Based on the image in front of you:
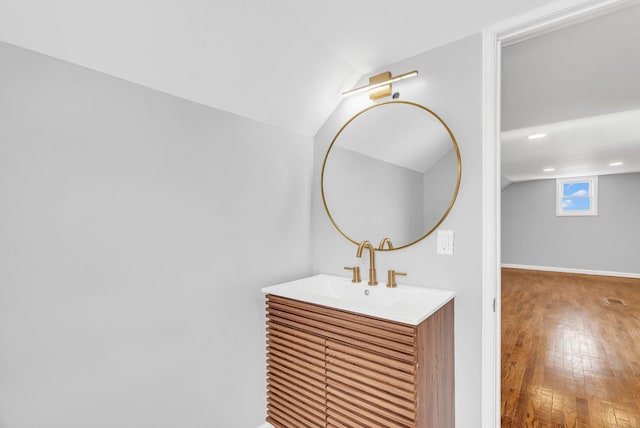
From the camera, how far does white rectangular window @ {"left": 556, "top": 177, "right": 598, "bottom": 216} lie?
695 centimetres

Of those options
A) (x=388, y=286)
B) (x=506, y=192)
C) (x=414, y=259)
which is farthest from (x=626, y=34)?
(x=506, y=192)

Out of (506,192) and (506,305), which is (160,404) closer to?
(506,305)

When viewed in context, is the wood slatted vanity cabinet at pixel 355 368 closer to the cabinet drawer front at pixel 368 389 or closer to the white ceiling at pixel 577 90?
the cabinet drawer front at pixel 368 389

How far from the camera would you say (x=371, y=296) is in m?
1.73

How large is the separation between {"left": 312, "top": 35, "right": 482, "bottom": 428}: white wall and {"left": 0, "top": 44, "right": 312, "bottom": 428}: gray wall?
2.93 ft

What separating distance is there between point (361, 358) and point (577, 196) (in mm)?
8343

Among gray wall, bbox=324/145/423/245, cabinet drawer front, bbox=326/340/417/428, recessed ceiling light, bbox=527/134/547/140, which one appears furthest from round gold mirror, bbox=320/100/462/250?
recessed ceiling light, bbox=527/134/547/140

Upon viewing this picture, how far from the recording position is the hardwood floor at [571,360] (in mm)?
1982

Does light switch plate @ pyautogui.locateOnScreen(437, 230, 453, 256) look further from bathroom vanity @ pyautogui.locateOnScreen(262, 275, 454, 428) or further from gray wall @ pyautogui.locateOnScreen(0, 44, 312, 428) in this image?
gray wall @ pyautogui.locateOnScreen(0, 44, 312, 428)

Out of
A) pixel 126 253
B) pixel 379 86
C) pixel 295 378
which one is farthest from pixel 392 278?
pixel 126 253

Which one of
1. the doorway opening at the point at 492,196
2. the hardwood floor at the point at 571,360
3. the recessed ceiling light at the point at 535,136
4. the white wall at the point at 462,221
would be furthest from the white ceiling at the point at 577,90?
the hardwood floor at the point at 571,360

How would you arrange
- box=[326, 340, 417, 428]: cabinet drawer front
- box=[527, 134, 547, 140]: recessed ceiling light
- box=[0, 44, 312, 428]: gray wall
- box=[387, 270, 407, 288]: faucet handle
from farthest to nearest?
box=[527, 134, 547, 140]: recessed ceiling light < box=[387, 270, 407, 288]: faucet handle < box=[326, 340, 417, 428]: cabinet drawer front < box=[0, 44, 312, 428]: gray wall

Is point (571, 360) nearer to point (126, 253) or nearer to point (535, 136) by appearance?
point (535, 136)

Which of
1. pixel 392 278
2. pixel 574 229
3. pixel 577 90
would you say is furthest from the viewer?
pixel 574 229
